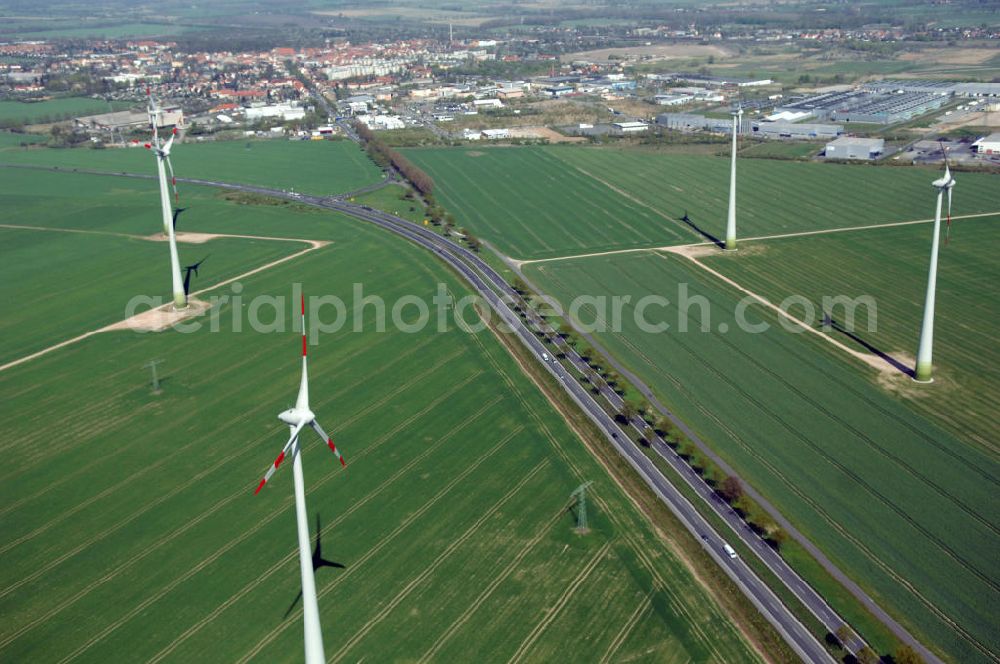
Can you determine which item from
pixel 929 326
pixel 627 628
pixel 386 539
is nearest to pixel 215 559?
pixel 386 539

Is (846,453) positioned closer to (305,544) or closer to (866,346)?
(866,346)

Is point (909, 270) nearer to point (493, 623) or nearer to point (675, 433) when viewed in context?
point (675, 433)

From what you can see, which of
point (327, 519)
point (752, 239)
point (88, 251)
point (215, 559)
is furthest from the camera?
point (752, 239)

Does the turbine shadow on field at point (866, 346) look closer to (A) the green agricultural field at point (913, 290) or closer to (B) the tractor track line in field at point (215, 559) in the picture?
(A) the green agricultural field at point (913, 290)

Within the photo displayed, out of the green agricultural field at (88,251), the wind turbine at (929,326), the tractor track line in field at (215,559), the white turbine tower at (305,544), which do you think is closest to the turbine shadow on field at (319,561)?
the tractor track line in field at (215,559)

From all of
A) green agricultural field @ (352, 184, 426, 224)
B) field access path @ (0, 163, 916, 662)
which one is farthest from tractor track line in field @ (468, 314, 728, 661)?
green agricultural field @ (352, 184, 426, 224)

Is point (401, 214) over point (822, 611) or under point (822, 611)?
over

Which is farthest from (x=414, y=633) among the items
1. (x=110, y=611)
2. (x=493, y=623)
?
(x=110, y=611)
